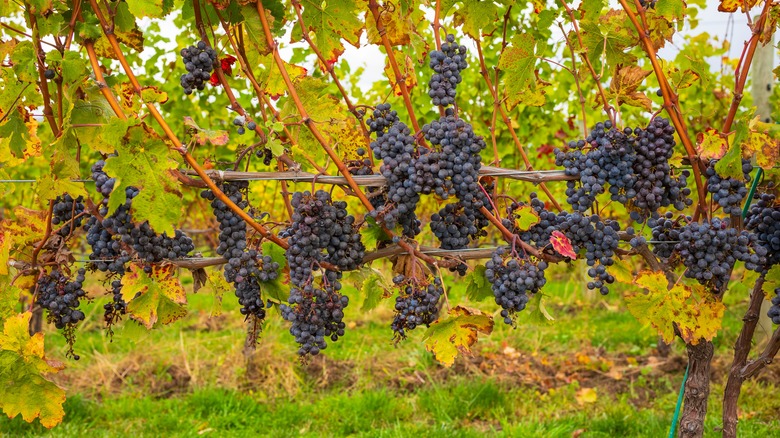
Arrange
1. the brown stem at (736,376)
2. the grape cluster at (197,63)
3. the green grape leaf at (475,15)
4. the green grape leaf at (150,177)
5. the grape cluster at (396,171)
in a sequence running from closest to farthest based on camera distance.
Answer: the green grape leaf at (150,177) → the grape cluster at (396,171) → the grape cluster at (197,63) → the green grape leaf at (475,15) → the brown stem at (736,376)

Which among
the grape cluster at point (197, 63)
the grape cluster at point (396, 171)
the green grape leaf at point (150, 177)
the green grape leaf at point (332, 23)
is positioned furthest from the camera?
the green grape leaf at point (332, 23)

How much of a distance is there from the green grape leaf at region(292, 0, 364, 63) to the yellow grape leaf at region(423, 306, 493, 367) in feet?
2.76

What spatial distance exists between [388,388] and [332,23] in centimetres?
284

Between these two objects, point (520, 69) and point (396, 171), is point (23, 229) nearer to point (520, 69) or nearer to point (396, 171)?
point (396, 171)

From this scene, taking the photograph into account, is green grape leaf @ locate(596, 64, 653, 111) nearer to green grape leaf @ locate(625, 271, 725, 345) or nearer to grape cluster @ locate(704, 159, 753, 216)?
grape cluster @ locate(704, 159, 753, 216)

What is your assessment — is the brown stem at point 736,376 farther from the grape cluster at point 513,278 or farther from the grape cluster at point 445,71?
the grape cluster at point 445,71

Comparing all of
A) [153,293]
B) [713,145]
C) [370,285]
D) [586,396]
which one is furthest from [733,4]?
[586,396]

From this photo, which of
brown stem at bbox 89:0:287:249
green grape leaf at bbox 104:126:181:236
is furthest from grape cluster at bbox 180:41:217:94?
green grape leaf at bbox 104:126:181:236

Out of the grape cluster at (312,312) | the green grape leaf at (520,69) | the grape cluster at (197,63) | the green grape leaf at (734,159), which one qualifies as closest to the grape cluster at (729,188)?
the green grape leaf at (734,159)

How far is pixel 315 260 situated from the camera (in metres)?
1.77

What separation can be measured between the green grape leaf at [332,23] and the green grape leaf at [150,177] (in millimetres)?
626

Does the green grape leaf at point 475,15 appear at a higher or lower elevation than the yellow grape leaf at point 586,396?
higher

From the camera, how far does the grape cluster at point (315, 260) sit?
174cm

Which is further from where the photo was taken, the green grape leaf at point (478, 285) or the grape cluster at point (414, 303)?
the green grape leaf at point (478, 285)
